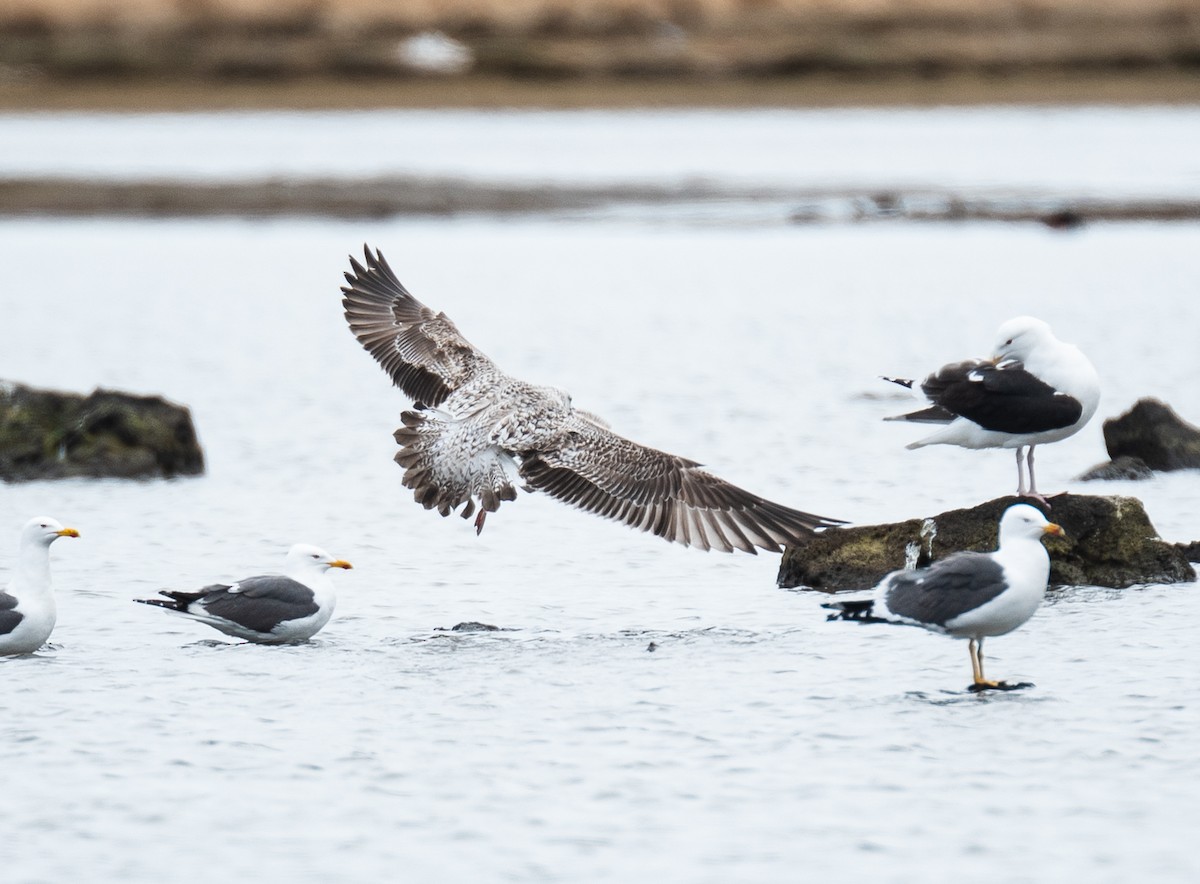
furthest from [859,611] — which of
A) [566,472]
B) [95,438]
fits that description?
[95,438]

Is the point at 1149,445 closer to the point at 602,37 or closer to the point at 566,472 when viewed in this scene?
the point at 566,472

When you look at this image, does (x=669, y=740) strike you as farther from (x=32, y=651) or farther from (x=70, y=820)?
(x=32, y=651)

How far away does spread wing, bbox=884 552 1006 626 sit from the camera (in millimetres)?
9672

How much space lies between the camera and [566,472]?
37.7ft

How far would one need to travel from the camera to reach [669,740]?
9125mm

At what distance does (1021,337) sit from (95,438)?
26.5ft

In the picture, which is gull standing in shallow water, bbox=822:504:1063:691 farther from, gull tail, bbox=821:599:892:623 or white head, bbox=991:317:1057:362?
white head, bbox=991:317:1057:362

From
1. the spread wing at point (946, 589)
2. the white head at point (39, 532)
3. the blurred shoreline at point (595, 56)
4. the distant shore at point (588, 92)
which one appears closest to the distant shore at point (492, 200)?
the distant shore at point (588, 92)

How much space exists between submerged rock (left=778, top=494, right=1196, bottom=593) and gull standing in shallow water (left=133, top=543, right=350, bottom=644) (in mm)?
2913

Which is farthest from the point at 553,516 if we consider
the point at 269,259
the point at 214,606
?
the point at 269,259

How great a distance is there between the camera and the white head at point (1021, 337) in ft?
39.8

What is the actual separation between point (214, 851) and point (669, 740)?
7.50 feet

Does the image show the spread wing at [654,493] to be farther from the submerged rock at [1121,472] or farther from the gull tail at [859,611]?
the submerged rock at [1121,472]

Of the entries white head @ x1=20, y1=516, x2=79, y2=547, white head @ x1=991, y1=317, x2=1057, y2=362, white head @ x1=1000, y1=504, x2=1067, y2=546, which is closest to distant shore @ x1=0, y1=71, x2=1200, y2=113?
white head @ x1=991, y1=317, x2=1057, y2=362
